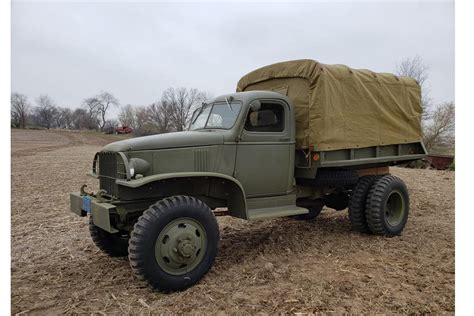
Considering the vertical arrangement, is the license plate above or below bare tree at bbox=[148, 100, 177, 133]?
below

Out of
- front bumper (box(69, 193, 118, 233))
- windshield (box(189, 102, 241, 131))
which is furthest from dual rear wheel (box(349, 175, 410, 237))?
front bumper (box(69, 193, 118, 233))

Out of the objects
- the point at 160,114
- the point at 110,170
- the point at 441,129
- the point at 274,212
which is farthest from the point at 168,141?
the point at 160,114

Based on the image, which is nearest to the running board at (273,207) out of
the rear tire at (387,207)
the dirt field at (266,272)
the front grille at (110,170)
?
the dirt field at (266,272)

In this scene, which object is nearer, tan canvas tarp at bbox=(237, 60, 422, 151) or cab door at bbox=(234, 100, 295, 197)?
cab door at bbox=(234, 100, 295, 197)

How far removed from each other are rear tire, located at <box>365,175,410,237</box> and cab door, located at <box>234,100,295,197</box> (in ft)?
4.50

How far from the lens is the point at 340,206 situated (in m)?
6.51

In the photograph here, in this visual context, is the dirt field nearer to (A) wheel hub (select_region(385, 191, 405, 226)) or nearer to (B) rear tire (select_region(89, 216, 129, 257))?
(B) rear tire (select_region(89, 216, 129, 257))

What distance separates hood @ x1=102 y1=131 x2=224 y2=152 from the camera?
4.16 metres

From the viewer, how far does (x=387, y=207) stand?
20.1 ft

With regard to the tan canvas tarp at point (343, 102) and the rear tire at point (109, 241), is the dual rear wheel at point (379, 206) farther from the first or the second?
the rear tire at point (109, 241)

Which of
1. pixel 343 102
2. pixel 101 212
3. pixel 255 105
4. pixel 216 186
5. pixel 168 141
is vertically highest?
pixel 343 102

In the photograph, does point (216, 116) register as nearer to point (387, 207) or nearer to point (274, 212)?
point (274, 212)

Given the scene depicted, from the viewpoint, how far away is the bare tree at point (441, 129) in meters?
21.3

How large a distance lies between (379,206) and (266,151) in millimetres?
1983
